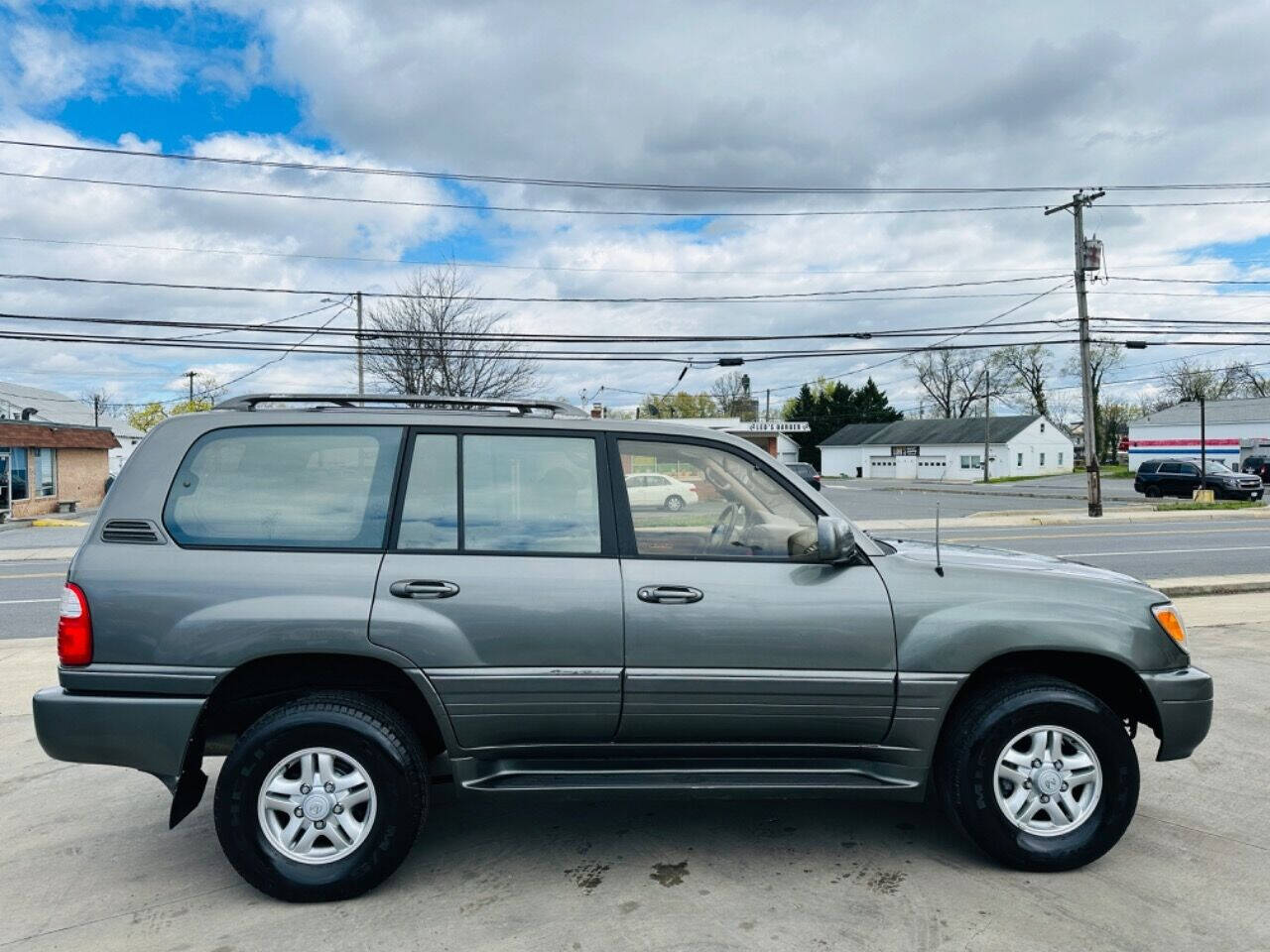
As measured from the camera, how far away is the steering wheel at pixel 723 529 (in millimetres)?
3588

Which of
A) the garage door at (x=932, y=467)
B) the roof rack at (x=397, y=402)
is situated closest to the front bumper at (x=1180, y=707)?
the roof rack at (x=397, y=402)

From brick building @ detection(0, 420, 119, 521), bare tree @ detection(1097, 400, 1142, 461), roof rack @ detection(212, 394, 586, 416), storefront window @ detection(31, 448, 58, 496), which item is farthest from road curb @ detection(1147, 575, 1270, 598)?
bare tree @ detection(1097, 400, 1142, 461)

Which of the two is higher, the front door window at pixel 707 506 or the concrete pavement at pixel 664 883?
the front door window at pixel 707 506

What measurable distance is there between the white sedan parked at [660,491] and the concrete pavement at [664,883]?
1.16m

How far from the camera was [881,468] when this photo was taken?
79938 mm

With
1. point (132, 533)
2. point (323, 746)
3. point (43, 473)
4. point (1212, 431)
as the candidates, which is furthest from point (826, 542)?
point (1212, 431)

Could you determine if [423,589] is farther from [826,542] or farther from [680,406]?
[680,406]

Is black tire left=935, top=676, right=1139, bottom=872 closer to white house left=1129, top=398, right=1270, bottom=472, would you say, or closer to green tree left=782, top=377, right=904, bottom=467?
white house left=1129, top=398, right=1270, bottom=472

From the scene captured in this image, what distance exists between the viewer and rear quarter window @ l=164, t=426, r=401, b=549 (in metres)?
3.41

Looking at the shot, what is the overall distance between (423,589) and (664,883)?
1437 millimetres

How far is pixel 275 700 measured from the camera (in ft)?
11.5

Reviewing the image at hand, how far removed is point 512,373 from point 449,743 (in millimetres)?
29072

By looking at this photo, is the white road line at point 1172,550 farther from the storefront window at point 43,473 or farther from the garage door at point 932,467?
the garage door at point 932,467

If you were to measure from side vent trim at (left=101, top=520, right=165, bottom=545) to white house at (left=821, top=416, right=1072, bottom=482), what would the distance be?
2748 inches
